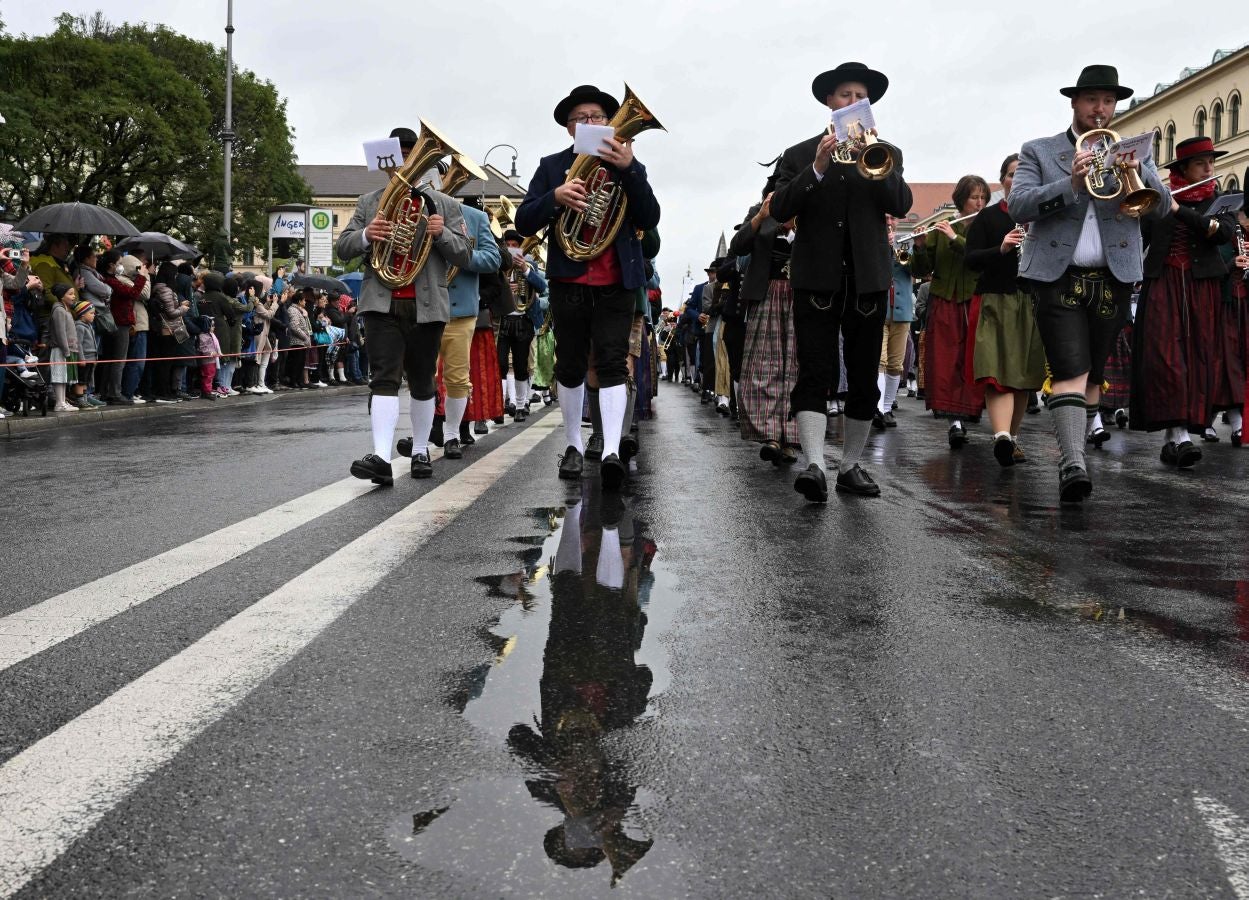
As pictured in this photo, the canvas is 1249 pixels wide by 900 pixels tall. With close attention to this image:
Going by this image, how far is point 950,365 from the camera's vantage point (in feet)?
35.9

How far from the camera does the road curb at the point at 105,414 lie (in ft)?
42.6

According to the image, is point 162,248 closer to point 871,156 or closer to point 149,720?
point 871,156

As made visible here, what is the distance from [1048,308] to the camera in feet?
23.7

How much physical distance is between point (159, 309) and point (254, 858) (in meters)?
16.5

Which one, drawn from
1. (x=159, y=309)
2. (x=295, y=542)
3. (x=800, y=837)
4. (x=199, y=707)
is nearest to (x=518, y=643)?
(x=199, y=707)

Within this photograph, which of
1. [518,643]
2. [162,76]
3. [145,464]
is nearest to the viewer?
[518,643]

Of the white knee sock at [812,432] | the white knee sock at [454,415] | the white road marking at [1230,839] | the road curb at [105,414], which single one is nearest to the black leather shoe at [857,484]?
the white knee sock at [812,432]

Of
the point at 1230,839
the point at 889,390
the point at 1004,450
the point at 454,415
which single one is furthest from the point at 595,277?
the point at 889,390

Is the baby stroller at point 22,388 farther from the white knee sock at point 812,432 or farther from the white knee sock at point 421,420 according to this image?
the white knee sock at point 812,432

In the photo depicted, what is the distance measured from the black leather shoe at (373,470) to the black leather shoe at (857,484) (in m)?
2.35

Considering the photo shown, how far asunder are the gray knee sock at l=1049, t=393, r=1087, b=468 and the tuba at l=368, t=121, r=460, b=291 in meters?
3.50

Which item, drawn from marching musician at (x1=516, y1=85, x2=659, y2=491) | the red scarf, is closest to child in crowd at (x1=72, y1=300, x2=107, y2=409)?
marching musician at (x1=516, y1=85, x2=659, y2=491)

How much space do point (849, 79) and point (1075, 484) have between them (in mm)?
2278

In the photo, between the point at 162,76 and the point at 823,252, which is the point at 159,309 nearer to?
the point at 823,252
